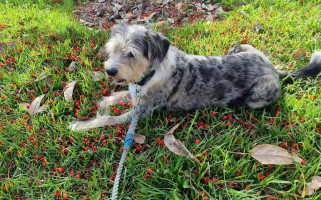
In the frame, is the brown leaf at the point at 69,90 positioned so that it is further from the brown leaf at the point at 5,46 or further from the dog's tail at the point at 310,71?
the dog's tail at the point at 310,71

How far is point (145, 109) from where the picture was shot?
3426 mm

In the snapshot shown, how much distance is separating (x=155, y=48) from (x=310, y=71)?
2.72 m

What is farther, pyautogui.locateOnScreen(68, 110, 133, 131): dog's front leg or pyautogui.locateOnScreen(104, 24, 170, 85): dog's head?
pyautogui.locateOnScreen(68, 110, 133, 131): dog's front leg

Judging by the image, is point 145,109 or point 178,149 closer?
point 178,149

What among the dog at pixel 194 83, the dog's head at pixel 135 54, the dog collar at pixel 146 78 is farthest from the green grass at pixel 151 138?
the dog's head at pixel 135 54

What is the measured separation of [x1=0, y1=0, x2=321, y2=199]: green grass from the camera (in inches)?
101

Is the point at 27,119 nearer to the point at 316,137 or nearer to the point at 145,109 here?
the point at 145,109

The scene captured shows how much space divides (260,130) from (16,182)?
10.7ft

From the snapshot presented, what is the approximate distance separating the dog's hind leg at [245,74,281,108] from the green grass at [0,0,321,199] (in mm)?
148

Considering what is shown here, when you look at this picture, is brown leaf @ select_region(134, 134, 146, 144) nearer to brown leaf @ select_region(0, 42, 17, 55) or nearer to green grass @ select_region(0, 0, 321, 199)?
green grass @ select_region(0, 0, 321, 199)

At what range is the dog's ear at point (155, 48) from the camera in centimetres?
302

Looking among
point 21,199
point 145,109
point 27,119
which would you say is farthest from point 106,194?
point 27,119

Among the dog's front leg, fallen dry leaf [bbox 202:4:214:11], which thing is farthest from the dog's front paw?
fallen dry leaf [bbox 202:4:214:11]

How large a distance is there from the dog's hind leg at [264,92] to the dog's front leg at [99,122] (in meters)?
1.93
